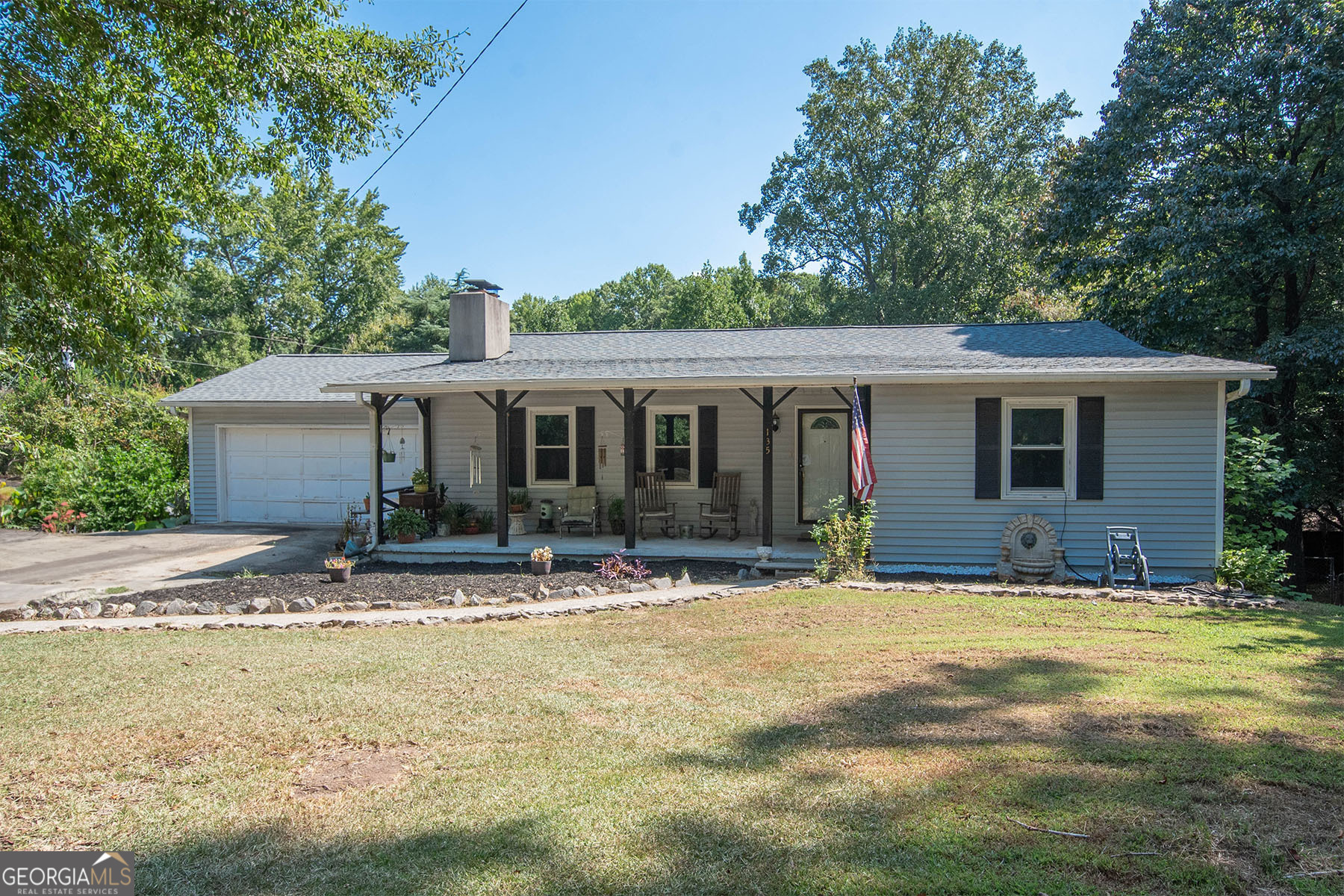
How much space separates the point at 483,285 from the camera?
1340cm

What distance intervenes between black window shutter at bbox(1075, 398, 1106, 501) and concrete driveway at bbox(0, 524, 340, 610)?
10.1m

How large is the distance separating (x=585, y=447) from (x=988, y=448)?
6084 mm

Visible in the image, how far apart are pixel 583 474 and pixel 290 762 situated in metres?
8.78

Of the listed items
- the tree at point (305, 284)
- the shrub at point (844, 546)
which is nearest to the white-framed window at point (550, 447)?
the shrub at point (844, 546)

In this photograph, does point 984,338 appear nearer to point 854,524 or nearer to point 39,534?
point 854,524

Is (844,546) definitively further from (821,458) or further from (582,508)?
(582,508)

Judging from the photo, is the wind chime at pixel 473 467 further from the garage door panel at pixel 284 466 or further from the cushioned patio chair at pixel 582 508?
the garage door panel at pixel 284 466

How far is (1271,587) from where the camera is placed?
867cm

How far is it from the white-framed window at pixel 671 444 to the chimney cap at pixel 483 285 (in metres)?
3.67

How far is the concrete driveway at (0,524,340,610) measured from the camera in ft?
31.9

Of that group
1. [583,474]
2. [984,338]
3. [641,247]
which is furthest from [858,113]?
[583,474]

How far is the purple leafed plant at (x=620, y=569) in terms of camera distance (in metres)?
9.26

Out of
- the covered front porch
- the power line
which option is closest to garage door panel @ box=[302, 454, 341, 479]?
the covered front porch

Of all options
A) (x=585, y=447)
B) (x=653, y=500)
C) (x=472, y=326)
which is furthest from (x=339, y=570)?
(x=472, y=326)
